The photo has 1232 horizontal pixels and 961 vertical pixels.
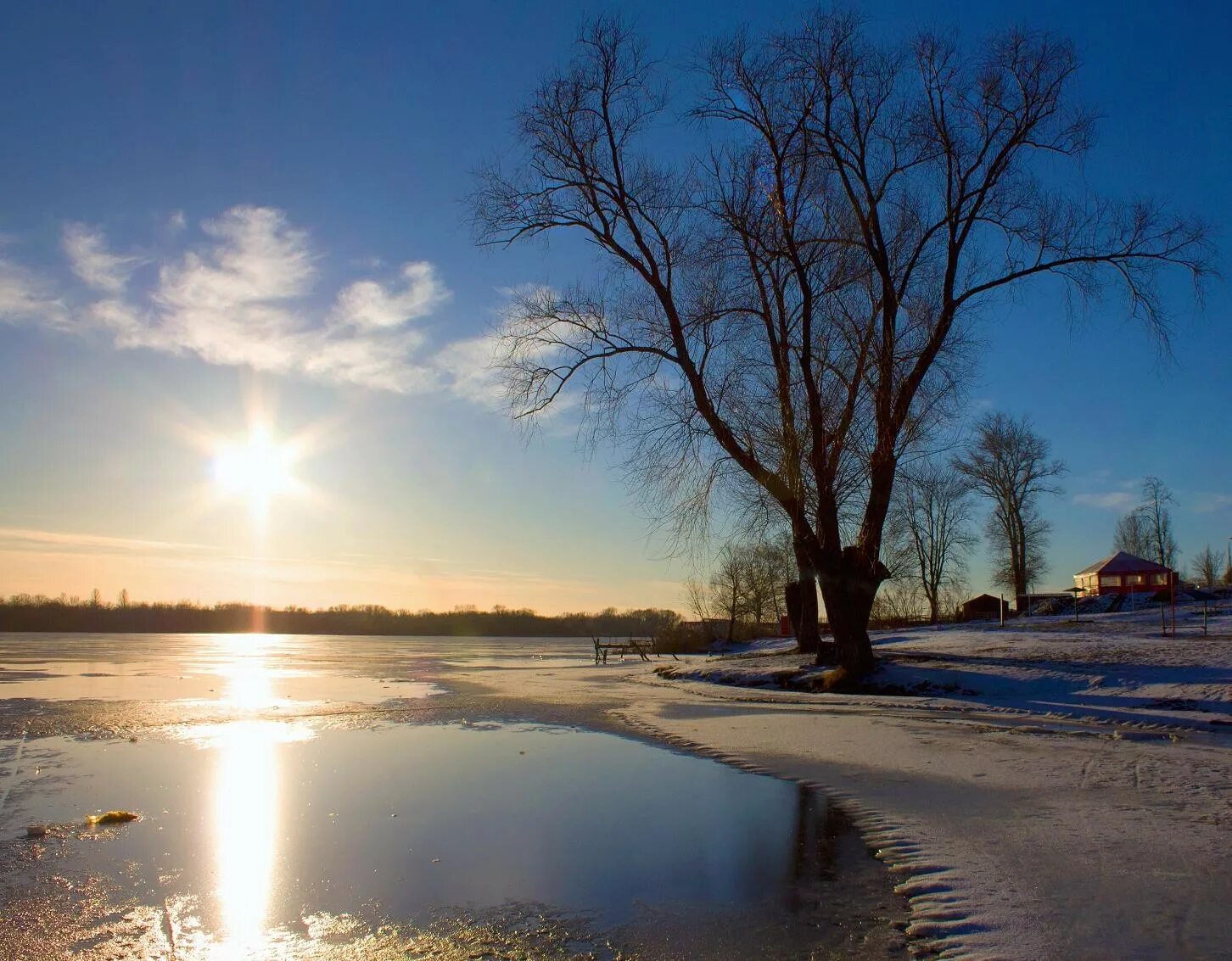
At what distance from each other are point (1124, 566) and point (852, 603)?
120 ft

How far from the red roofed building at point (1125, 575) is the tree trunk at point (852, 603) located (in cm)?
3046

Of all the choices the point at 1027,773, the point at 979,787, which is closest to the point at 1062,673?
the point at 1027,773

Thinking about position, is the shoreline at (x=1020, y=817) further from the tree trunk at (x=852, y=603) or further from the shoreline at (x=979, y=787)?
the tree trunk at (x=852, y=603)

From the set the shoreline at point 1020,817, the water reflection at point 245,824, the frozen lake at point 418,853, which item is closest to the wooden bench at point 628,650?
the shoreline at point 1020,817

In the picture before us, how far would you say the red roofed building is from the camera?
4512 cm

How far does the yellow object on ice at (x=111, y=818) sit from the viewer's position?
6.79 meters

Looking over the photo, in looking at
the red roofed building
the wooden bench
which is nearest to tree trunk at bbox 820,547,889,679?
the wooden bench

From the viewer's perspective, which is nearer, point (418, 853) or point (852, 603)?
point (418, 853)

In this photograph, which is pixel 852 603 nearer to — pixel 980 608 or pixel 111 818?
pixel 111 818

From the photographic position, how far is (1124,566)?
4769cm

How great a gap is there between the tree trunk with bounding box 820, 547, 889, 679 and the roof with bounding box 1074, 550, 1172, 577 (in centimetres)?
3544

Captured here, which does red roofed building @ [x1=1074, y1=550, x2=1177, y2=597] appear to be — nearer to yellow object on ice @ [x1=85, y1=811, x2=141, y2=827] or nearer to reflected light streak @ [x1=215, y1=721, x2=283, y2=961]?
reflected light streak @ [x1=215, y1=721, x2=283, y2=961]

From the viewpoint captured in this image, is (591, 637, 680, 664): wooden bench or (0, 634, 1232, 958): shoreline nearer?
(0, 634, 1232, 958): shoreline

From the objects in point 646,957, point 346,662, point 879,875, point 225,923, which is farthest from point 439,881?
point 346,662
